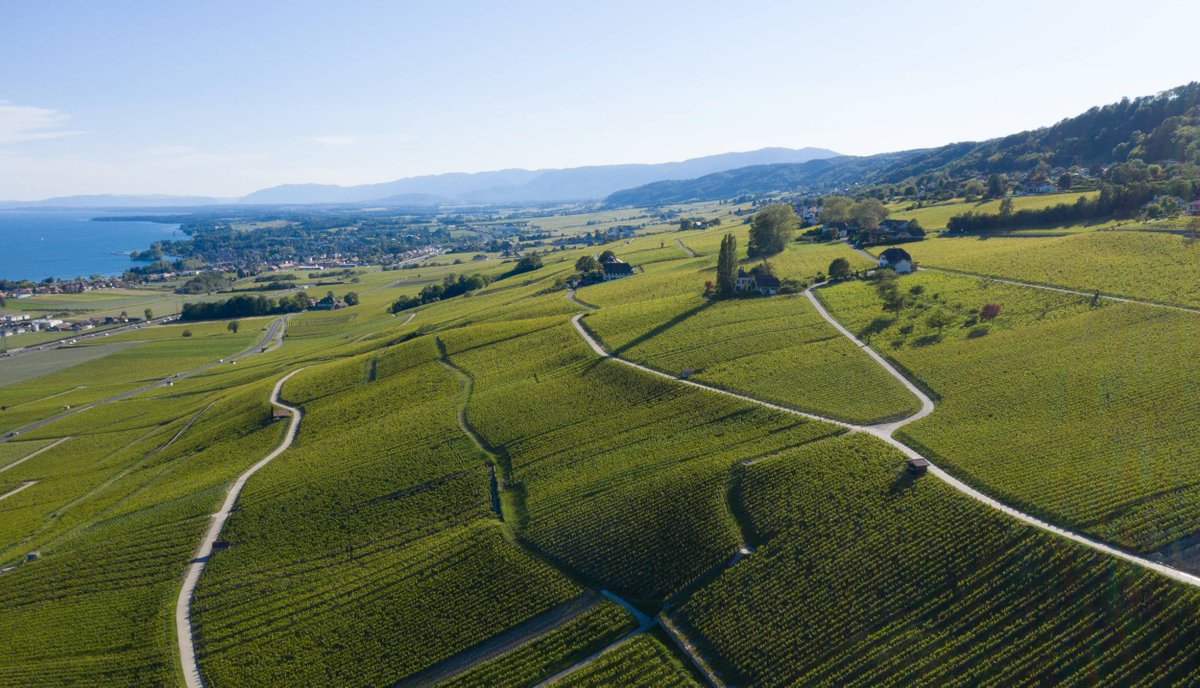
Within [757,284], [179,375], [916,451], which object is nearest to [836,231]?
[757,284]

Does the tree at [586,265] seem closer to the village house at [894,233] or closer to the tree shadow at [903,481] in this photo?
the village house at [894,233]

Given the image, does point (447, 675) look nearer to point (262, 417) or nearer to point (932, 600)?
point (932, 600)

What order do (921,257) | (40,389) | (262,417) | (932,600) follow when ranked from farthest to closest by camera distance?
(40,389), (921,257), (262,417), (932,600)

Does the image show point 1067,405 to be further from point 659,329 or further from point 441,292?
point 441,292

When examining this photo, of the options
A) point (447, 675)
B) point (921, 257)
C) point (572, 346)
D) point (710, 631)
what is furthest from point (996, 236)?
point (447, 675)

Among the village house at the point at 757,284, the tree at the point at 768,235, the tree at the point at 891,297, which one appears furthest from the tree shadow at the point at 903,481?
the tree at the point at 768,235

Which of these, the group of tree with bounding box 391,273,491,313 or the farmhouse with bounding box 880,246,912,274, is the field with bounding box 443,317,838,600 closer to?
the farmhouse with bounding box 880,246,912,274

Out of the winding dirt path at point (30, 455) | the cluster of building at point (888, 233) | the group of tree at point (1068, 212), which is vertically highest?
the group of tree at point (1068, 212)
